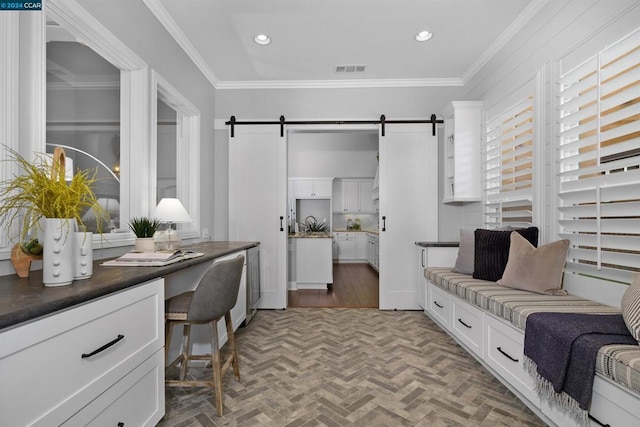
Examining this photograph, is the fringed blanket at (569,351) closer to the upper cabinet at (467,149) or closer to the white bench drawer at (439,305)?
the white bench drawer at (439,305)

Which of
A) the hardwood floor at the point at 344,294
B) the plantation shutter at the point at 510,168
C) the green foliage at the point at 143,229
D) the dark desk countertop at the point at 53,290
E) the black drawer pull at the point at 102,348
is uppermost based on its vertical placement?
the plantation shutter at the point at 510,168

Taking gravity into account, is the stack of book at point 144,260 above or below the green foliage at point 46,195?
below

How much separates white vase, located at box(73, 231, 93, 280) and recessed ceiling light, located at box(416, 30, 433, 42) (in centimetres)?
312

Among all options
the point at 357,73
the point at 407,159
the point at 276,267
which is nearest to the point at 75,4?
the point at 357,73

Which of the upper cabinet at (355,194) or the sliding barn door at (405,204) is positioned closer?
the sliding barn door at (405,204)

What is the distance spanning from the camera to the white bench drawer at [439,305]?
114 inches

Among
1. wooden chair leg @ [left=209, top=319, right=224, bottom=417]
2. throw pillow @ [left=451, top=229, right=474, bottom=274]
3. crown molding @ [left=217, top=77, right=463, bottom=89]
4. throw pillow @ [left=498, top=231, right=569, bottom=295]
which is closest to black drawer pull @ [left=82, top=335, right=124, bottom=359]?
wooden chair leg @ [left=209, top=319, right=224, bottom=417]

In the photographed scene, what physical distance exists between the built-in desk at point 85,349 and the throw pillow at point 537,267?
2.30 meters

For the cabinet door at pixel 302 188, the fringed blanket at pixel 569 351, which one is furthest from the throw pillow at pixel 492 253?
the cabinet door at pixel 302 188

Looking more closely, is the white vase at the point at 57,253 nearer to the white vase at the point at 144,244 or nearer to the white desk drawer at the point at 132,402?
the white desk drawer at the point at 132,402

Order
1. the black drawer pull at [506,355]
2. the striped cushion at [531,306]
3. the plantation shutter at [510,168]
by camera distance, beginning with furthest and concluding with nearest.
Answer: the plantation shutter at [510,168] → the black drawer pull at [506,355] → the striped cushion at [531,306]

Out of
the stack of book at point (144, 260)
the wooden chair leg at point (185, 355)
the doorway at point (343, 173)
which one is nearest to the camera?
the stack of book at point (144, 260)

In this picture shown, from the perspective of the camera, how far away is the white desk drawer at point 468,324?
2.29 metres

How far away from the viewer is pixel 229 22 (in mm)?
2760
